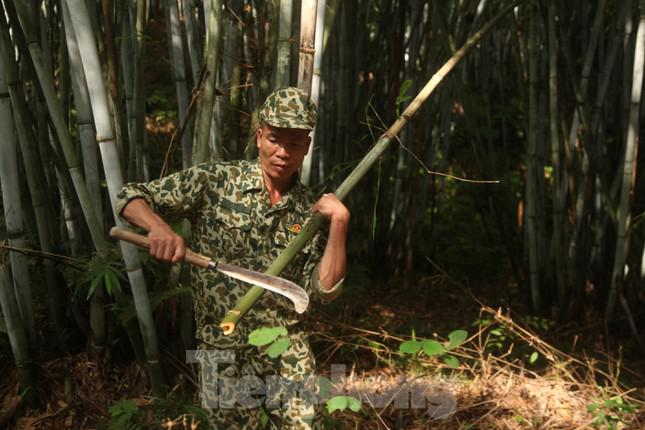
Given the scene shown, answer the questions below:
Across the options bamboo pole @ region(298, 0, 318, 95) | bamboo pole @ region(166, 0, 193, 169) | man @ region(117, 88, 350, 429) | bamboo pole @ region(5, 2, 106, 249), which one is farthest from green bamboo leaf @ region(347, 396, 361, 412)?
bamboo pole @ region(166, 0, 193, 169)

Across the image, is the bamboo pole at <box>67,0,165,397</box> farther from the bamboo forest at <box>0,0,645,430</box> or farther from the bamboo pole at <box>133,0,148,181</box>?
the bamboo pole at <box>133,0,148,181</box>

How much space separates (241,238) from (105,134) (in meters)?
0.43

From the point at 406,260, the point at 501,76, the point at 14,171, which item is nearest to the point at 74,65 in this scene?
the point at 14,171

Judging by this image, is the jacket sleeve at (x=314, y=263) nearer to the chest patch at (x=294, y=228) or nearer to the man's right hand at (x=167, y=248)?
the chest patch at (x=294, y=228)

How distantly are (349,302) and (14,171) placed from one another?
1.78 meters

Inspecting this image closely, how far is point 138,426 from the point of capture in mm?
2027

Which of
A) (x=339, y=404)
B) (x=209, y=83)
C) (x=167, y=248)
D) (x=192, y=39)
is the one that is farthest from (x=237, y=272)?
(x=192, y=39)

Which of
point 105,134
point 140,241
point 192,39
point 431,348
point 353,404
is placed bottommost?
point 353,404

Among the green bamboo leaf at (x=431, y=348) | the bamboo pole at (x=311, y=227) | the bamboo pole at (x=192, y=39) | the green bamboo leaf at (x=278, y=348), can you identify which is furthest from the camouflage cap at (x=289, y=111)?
the bamboo pole at (x=192, y=39)

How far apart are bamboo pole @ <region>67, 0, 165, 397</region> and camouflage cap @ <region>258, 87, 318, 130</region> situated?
1.42 feet

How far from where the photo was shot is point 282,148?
1716 millimetres

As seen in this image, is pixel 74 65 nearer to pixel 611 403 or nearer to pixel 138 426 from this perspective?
pixel 138 426

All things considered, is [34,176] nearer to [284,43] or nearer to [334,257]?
[284,43]

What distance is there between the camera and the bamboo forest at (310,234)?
6.07ft
